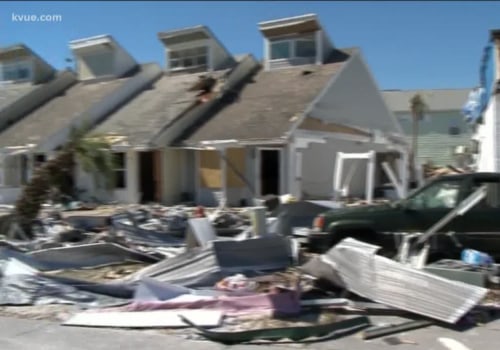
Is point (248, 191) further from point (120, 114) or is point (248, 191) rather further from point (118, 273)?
point (118, 273)

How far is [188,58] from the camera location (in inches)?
1035

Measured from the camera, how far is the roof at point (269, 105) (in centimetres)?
1956

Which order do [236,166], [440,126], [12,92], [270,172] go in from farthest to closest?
[440,126], [12,92], [270,172], [236,166]

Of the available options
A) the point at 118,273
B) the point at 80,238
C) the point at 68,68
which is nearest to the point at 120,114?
the point at 68,68

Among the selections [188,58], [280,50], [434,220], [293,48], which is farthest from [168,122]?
[434,220]

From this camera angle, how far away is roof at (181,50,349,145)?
64.2 feet

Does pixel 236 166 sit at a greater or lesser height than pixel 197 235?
greater

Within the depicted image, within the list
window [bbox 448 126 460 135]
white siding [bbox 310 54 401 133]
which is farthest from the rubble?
window [bbox 448 126 460 135]

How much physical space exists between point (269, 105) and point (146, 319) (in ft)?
51.1

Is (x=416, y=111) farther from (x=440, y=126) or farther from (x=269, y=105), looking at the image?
(x=269, y=105)

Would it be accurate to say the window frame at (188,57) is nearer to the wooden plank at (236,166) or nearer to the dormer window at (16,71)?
the wooden plank at (236,166)

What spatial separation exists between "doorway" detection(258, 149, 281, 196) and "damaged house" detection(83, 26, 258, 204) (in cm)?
341

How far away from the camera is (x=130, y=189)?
22453 millimetres

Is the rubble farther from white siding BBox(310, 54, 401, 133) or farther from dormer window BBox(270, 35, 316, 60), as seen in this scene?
dormer window BBox(270, 35, 316, 60)
